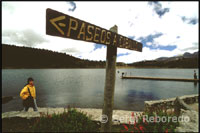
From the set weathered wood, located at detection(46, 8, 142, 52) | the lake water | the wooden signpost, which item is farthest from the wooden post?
the lake water

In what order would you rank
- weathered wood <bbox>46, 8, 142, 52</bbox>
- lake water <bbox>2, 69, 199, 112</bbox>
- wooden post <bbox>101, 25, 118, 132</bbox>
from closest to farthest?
weathered wood <bbox>46, 8, 142, 52</bbox>
wooden post <bbox>101, 25, 118, 132</bbox>
lake water <bbox>2, 69, 199, 112</bbox>

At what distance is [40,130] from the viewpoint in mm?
3453

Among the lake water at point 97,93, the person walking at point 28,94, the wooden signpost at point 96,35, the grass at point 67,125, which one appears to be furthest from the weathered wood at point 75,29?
the lake water at point 97,93

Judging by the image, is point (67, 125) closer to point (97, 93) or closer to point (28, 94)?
point (28, 94)

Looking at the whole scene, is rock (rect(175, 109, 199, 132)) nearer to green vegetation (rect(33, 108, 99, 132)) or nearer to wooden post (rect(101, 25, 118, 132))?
wooden post (rect(101, 25, 118, 132))

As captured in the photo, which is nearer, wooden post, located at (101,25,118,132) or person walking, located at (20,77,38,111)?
wooden post, located at (101,25,118,132)

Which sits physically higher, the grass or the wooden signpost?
the wooden signpost

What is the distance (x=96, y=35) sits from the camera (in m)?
2.04

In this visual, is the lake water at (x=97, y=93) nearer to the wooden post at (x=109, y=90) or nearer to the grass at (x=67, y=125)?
the grass at (x=67, y=125)

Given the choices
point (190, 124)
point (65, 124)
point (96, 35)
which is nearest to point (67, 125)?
point (65, 124)

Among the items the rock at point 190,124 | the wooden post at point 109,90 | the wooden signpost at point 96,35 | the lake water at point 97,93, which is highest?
the wooden signpost at point 96,35

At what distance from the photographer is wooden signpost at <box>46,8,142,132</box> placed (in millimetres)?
1504

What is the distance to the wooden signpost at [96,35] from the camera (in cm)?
150

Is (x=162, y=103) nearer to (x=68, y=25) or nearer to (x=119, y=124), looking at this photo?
(x=119, y=124)
